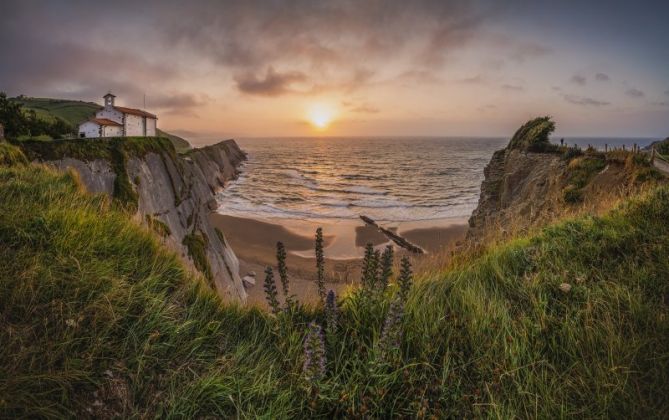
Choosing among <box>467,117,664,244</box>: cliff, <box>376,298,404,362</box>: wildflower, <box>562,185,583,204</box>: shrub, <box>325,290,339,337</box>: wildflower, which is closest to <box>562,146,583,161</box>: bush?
<box>467,117,664,244</box>: cliff

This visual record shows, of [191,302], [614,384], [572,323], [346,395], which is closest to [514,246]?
[572,323]

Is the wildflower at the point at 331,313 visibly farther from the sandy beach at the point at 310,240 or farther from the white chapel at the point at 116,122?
the white chapel at the point at 116,122

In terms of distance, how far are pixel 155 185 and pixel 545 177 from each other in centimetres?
2398

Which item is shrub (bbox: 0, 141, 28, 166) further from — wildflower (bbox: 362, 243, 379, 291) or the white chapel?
the white chapel

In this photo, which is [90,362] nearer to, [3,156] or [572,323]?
[572,323]

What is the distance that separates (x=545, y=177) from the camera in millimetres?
20766

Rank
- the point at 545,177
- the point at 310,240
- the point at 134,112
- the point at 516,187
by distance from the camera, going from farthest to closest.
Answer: the point at 134,112 < the point at 310,240 < the point at 516,187 < the point at 545,177

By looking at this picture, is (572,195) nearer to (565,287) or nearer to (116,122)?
(565,287)

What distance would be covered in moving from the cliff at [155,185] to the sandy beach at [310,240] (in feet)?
11.9

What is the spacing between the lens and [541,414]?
7.29 feet

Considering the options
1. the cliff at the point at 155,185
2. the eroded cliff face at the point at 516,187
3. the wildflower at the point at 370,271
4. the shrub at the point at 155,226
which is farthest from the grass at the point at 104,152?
the eroded cliff face at the point at 516,187

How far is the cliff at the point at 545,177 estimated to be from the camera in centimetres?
1448

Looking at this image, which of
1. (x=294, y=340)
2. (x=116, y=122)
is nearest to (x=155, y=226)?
(x=294, y=340)

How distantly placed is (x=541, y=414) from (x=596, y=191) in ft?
54.5
